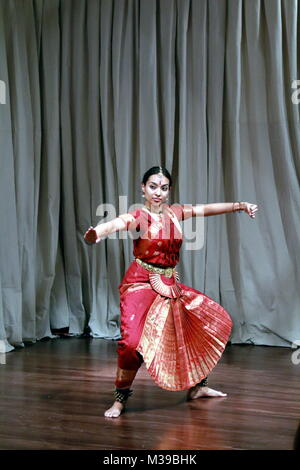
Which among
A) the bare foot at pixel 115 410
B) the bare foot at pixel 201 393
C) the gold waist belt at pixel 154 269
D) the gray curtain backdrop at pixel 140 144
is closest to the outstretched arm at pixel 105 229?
the gold waist belt at pixel 154 269

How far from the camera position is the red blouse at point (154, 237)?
9.50 ft

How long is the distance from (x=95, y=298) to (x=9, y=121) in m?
1.42

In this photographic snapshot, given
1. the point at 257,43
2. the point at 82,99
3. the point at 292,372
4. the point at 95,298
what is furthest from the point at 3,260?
the point at 257,43

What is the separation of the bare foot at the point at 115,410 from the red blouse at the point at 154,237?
2.14 feet

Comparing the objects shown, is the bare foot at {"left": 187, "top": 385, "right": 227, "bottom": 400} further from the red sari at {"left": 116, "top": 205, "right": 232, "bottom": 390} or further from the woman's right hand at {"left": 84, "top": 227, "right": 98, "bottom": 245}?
the woman's right hand at {"left": 84, "top": 227, "right": 98, "bottom": 245}

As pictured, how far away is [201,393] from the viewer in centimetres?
300

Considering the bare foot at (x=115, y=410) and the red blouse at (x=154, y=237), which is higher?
the red blouse at (x=154, y=237)

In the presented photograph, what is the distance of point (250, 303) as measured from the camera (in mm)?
4344

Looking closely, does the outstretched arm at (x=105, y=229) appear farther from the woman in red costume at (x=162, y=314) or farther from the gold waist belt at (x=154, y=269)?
the gold waist belt at (x=154, y=269)

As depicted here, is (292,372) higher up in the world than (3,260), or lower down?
lower down

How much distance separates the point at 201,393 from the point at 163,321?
0.47 m

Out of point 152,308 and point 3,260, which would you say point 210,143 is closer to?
point 3,260

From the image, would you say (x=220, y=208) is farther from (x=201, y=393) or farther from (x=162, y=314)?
(x=201, y=393)

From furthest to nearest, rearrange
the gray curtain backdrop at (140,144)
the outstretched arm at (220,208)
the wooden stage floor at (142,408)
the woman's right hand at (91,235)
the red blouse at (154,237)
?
1. the gray curtain backdrop at (140,144)
2. the outstretched arm at (220,208)
3. the red blouse at (154,237)
4. the woman's right hand at (91,235)
5. the wooden stage floor at (142,408)
